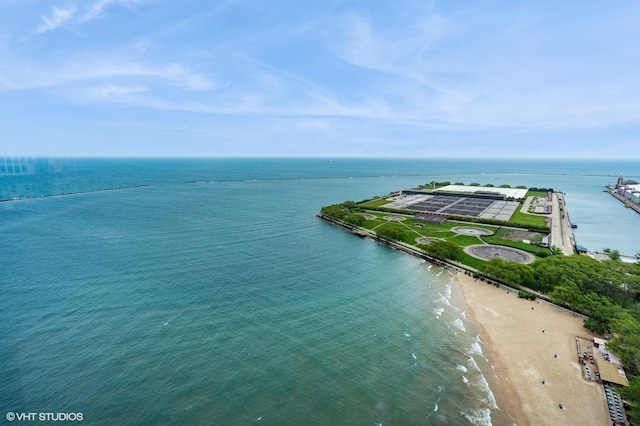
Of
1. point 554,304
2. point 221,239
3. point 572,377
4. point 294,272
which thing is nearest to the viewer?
point 572,377

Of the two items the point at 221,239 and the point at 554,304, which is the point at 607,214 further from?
the point at 221,239

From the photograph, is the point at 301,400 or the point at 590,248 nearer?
the point at 301,400

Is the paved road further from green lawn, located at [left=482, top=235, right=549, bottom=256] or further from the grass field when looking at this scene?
green lawn, located at [left=482, top=235, right=549, bottom=256]

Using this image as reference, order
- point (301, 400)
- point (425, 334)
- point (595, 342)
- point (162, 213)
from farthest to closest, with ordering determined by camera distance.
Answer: point (162, 213), point (425, 334), point (595, 342), point (301, 400)

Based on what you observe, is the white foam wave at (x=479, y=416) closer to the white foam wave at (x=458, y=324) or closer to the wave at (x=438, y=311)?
the white foam wave at (x=458, y=324)

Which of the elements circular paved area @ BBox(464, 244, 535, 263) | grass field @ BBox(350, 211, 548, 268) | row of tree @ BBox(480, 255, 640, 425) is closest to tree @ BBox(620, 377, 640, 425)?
row of tree @ BBox(480, 255, 640, 425)

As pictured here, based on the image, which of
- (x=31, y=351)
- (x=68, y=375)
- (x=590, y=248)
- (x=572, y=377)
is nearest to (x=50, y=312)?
Result: (x=31, y=351)
